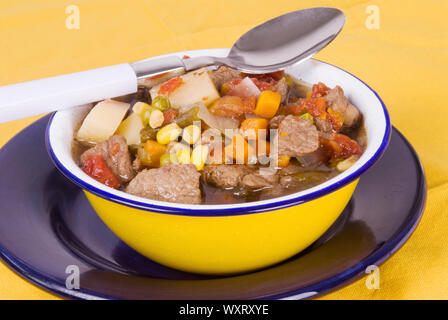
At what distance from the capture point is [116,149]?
1.99 metres

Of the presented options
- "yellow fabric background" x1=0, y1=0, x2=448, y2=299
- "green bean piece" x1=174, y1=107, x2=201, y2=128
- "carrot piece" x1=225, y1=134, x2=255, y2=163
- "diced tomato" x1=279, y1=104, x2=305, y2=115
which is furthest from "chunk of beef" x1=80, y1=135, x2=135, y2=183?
"yellow fabric background" x1=0, y1=0, x2=448, y2=299

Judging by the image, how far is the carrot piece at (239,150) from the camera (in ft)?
6.46

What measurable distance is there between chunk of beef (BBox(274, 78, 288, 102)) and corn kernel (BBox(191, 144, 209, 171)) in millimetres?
487

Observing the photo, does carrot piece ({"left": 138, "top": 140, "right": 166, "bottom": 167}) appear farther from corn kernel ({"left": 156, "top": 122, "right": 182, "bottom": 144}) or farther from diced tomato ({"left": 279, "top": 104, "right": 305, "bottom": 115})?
diced tomato ({"left": 279, "top": 104, "right": 305, "bottom": 115})

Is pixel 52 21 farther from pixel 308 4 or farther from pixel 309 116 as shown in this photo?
pixel 309 116

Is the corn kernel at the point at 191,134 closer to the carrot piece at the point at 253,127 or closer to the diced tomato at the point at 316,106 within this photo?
the carrot piece at the point at 253,127

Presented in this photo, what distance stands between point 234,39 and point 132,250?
7.60ft

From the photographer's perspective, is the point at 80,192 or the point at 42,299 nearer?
the point at 42,299

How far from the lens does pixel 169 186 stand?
1.78 m

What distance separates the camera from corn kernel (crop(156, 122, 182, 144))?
201cm

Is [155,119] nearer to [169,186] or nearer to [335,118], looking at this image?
[169,186]

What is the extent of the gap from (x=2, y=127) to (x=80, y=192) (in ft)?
3.41

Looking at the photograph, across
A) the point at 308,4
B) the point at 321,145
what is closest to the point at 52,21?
the point at 308,4

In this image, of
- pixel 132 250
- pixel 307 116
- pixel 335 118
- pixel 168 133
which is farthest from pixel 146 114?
pixel 335 118
